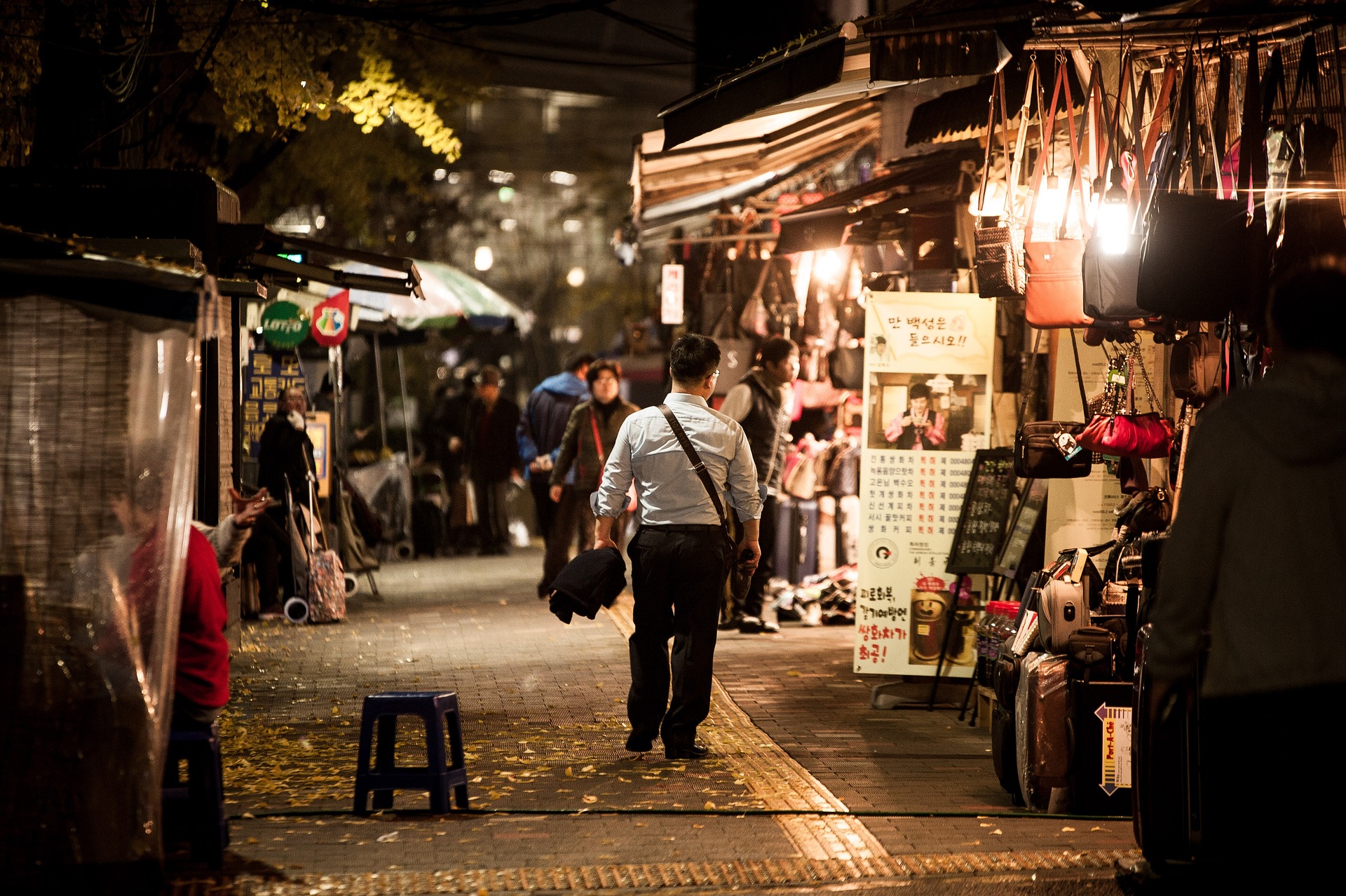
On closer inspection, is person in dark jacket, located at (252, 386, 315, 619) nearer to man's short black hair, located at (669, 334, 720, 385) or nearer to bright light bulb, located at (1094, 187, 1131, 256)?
man's short black hair, located at (669, 334, 720, 385)

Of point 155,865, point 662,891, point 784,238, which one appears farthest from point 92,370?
point 784,238

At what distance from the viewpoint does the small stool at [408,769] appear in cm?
659

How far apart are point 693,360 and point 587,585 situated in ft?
4.54

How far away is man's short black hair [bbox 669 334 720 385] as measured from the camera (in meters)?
8.12

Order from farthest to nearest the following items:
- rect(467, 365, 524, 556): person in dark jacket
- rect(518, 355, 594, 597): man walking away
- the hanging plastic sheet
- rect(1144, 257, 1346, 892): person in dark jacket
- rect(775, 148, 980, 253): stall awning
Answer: rect(467, 365, 524, 556): person in dark jacket → rect(518, 355, 594, 597): man walking away → rect(775, 148, 980, 253): stall awning → the hanging plastic sheet → rect(1144, 257, 1346, 892): person in dark jacket

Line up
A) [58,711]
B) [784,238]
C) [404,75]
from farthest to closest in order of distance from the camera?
1. [404,75]
2. [784,238]
3. [58,711]

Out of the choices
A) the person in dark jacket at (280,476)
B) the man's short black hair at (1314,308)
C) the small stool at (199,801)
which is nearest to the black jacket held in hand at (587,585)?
the small stool at (199,801)

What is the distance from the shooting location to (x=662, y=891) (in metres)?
5.60

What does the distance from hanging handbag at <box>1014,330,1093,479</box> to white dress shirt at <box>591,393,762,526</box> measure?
1.50m

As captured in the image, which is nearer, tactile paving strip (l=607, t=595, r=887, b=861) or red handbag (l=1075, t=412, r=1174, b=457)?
tactile paving strip (l=607, t=595, r=887, b=861)

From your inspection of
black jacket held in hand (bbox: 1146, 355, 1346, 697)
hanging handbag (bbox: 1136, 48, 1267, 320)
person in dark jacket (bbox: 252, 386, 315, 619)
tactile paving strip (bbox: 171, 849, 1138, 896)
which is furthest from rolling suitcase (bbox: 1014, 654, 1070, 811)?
person in dark jacket (bbox: 252, 386, 315, 619)

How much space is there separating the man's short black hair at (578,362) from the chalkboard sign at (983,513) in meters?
7.72

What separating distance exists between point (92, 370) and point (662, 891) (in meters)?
2.86

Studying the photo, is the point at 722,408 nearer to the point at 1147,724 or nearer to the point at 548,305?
the point at 1147,724
